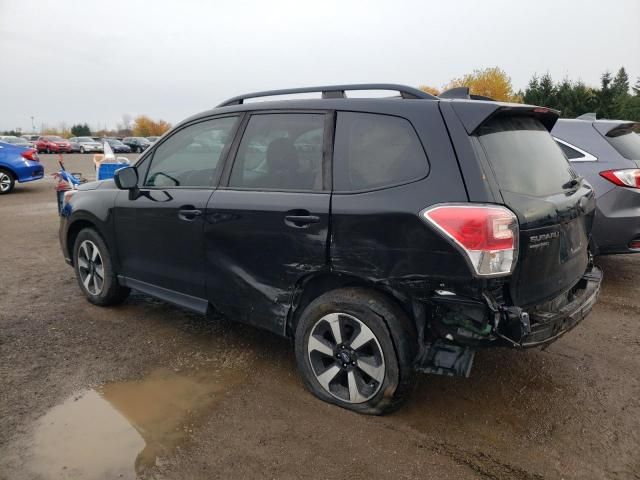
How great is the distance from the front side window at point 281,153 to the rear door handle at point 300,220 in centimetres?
19

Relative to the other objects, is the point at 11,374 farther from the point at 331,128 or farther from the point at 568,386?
the point at 568,386

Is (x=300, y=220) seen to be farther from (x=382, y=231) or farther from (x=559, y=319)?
(x=559, y=319)

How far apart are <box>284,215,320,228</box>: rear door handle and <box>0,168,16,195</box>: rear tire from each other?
13276 millimetres

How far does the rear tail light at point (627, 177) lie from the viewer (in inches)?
190

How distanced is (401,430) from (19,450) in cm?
199

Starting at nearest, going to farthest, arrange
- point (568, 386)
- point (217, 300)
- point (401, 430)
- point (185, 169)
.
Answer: point (401, 430), point (568, 386), point (217, 300), point (185, 169)

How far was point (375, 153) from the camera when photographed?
9.27ft

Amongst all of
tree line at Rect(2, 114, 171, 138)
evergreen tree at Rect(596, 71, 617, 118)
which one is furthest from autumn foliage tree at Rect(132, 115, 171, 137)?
evergreen tree at Rect(596, 71, 617, 118)

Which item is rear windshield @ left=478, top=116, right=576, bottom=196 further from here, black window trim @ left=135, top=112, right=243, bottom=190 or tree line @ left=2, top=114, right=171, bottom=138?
tree line @ left=2, top=114, right=171, bottom=138

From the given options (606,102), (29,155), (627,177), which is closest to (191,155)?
(627,177)

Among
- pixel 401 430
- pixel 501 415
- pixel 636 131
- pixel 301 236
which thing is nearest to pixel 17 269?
pixel 301 236

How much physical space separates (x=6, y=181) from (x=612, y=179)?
556 inches

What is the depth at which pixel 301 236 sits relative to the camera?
2.95m

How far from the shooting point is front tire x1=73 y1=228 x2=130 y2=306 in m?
4.42
